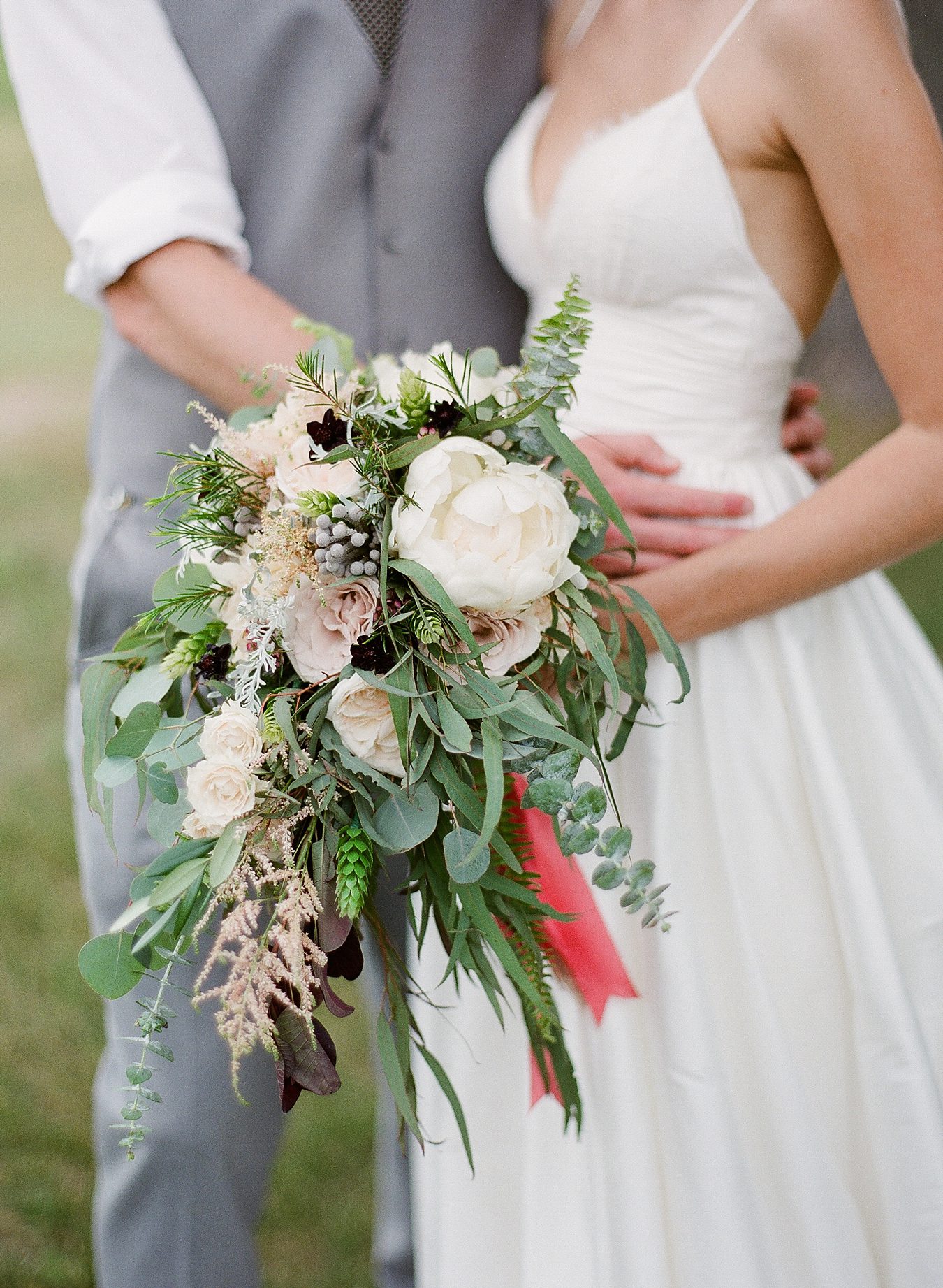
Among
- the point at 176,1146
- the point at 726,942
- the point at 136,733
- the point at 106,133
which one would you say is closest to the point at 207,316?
the point at 106,133

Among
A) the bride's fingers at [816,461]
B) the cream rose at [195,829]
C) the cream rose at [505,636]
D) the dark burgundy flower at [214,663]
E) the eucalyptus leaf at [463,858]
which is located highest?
the bride's fingers at [816,461]

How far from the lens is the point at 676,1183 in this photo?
1273mm

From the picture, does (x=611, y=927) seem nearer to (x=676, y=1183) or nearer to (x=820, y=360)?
(x=676, y=1183)

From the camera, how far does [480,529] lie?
914 mm

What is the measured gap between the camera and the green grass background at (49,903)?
2320 mm

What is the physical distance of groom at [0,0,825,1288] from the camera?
1344mm

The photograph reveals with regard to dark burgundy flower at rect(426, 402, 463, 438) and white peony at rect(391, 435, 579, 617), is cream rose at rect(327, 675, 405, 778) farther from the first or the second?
dark burgundy flower at rect(426, 402, 463, 438)

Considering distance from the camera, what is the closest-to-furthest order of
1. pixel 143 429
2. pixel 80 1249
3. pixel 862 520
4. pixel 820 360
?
pixel 862 520 → pixel 143 429 → pixel 80 1249 → pixel 820 360

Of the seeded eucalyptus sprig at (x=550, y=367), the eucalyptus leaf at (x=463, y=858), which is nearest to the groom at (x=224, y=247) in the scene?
the seeded eucalyptus sprig at (x=550, y=367)

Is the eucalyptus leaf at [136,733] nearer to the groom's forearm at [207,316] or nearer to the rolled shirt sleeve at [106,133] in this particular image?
the groom's forearm at [207,316]

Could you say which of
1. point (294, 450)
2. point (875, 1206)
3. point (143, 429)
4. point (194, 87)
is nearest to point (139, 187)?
point (194, 87)

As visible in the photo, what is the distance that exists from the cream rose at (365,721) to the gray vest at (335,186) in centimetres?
68

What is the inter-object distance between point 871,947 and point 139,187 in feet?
3.96

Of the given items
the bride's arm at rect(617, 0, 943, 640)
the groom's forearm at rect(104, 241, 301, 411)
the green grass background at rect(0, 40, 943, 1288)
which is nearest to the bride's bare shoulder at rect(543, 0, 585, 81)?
the bride's arm at rect(617, 0, 943, 640)
